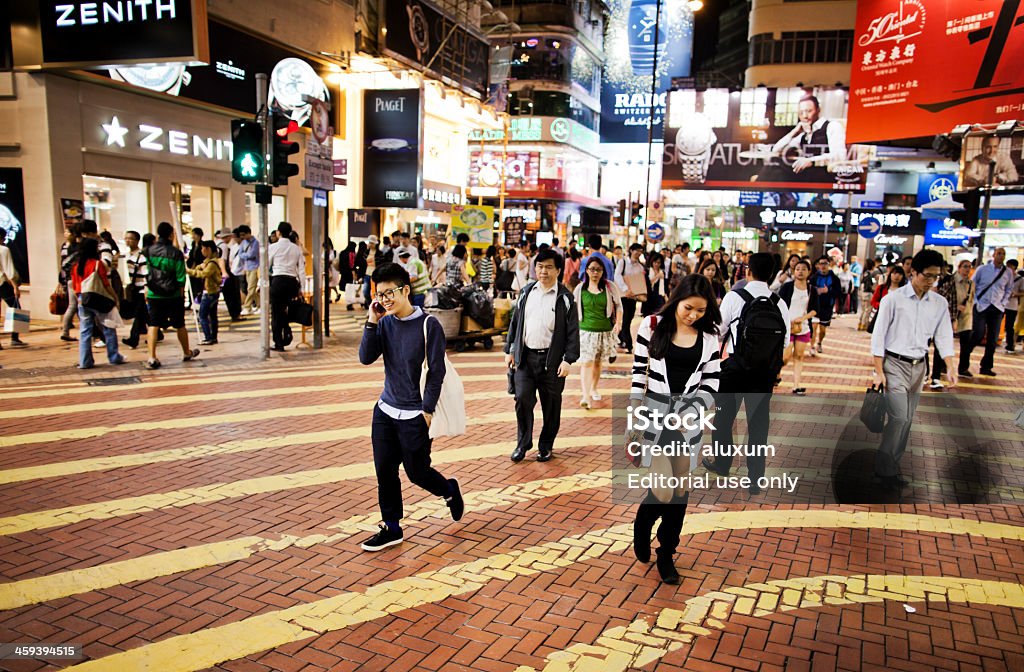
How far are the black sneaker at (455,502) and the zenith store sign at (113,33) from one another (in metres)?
10.1

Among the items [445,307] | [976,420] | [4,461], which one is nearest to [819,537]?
[976,420]

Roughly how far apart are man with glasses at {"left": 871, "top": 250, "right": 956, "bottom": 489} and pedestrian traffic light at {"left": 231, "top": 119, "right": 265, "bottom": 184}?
8.91 m

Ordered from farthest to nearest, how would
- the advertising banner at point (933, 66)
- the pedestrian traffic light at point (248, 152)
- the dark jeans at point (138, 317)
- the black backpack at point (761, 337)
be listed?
the advertising banner at point (933, 66) → the dark jeans at point (138, 317) → the pedestrian traffic light at point (248, 152) → the black backpack at point (761, 337)

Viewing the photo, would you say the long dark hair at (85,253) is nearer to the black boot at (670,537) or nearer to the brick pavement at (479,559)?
the brick pavement at (479,559)

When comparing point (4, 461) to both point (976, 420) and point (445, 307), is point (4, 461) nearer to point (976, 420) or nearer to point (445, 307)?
point (445, 307)

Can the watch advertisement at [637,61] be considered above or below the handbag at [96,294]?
above

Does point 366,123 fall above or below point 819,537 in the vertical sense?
above

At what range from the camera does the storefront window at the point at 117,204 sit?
1577 centimetres

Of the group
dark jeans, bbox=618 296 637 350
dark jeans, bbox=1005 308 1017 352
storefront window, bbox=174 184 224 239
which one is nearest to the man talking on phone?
dark jeans, bbox=618 296 637 350

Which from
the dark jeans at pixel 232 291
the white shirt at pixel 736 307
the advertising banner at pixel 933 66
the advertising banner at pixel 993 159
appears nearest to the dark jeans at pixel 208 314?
the dark jeans at pixel 232 291

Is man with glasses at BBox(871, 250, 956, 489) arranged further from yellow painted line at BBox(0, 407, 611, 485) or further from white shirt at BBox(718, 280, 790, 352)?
yellow painted line at BBox(0, 407, 611, 485)

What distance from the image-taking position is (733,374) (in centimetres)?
602

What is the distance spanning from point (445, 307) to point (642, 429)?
831cm

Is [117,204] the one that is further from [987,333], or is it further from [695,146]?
[695,146]
